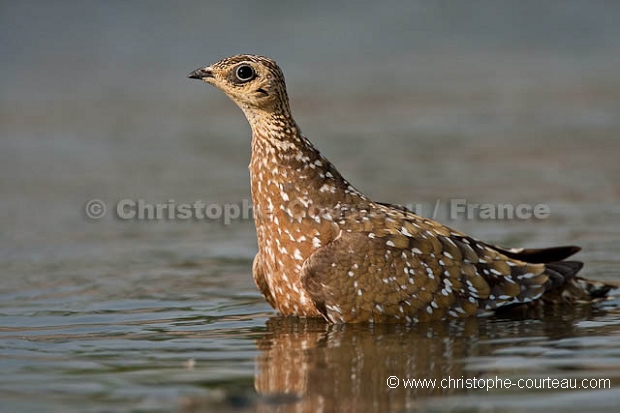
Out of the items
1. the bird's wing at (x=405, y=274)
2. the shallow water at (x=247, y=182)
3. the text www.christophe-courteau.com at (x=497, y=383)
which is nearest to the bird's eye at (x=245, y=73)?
the bird's wing at (x=405, y=274)

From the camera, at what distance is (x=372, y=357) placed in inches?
350

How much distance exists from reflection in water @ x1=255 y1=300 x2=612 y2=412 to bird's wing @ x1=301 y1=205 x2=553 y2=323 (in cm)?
17

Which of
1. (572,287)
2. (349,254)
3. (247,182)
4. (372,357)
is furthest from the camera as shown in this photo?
(247,182)

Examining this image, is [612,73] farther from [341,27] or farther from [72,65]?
[72,65]

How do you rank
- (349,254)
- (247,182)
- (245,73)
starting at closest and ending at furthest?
1. (349,254)
2. (245,73)
3. (247,182)

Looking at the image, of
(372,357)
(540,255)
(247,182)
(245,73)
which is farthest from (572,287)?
(247,182)

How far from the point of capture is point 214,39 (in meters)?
25.4

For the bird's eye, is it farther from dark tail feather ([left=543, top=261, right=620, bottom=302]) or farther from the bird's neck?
dark tail feather ([left=543, top=261, right=620, bottom=302])

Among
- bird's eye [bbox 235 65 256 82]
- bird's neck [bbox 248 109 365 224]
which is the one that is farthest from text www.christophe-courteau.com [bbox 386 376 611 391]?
bird's eye [bbox 235 65 256 82]

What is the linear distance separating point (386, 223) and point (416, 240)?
0.32 meters

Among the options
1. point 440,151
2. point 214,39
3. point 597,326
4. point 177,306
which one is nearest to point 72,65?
point 214,39

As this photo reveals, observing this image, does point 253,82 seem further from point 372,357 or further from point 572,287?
point 572,287

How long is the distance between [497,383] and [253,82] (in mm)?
4013

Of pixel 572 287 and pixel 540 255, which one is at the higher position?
pixel 540 255
